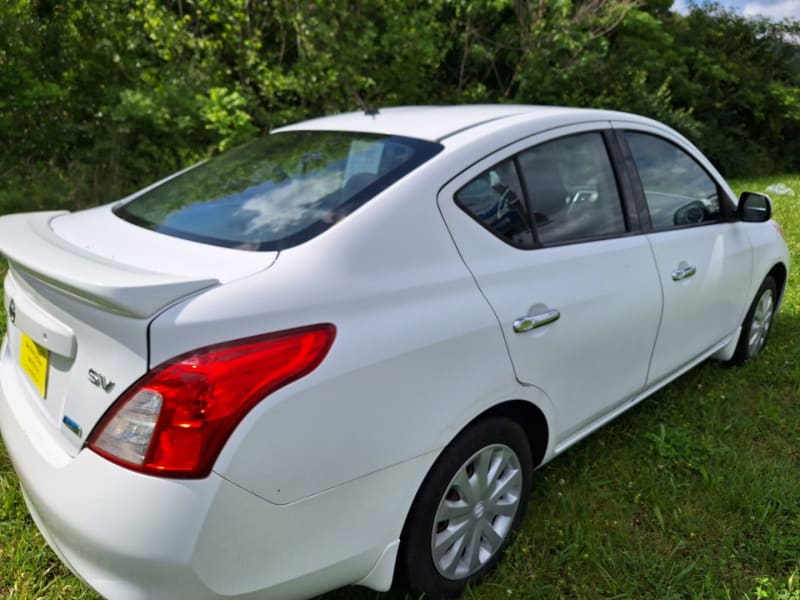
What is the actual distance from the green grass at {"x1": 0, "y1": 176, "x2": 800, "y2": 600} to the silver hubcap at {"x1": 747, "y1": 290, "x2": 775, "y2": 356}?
1.46ft

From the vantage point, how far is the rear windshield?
5.93 feet

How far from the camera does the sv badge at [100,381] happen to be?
1462 mm

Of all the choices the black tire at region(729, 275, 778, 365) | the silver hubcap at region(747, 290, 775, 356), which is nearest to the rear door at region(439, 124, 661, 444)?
the black tire at region(729, 275, 778, 365)

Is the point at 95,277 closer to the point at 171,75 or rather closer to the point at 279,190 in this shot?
the point at 279,190

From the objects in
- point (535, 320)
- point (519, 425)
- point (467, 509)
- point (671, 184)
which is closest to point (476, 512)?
point (467, 509)

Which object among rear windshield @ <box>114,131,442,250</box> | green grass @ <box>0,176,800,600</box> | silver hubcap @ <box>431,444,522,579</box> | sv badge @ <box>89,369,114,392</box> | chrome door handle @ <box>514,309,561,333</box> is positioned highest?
rear windshield @ <box>114,131,442,250</box>

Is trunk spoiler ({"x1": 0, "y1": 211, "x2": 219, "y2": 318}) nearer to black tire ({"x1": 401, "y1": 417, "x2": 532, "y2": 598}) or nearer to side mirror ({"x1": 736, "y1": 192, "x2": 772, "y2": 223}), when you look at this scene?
black tire ({"x1": 401, "y1": 417, "x2": 532, "y2": 598})

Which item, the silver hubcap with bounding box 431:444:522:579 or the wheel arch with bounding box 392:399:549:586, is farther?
the silver hubcap with bounding box 431:444:522:579

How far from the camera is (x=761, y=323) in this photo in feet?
12.9

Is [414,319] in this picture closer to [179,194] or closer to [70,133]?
[179,194]

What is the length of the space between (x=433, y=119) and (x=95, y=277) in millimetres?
1388

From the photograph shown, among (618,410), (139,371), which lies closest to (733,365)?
(618,410)

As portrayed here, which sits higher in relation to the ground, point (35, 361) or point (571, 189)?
point (571, 189)

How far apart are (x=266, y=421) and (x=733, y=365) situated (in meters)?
3.41
